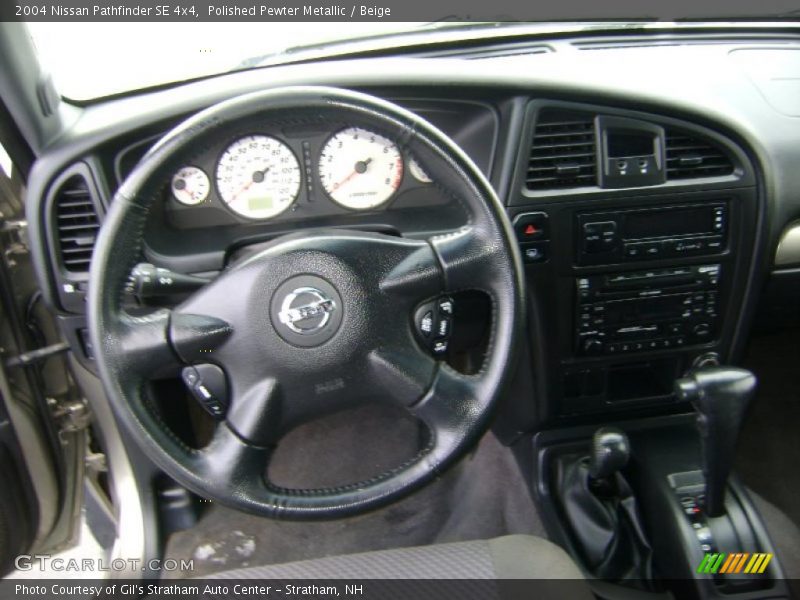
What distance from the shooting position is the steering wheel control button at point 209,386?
3.69ft

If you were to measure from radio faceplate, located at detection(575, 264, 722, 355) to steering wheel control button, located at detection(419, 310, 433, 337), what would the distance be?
1.47 feet

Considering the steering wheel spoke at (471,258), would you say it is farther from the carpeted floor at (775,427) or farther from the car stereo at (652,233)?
the carpeted floor at (775,427)

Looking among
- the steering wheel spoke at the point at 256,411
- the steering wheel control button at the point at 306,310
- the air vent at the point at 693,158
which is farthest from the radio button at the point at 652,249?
the steering wheel spoke at the point at 256,411

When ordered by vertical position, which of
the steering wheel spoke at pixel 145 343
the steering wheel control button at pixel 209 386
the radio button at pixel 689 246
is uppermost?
the steering wheel spoke at pixel 145 343

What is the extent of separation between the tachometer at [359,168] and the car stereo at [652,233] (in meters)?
0.39

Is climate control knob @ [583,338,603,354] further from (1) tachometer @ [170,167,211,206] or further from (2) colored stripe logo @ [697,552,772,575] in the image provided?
(1) tachometer @ [170,167,211,206]

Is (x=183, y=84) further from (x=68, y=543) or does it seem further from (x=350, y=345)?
(x=68, y=543)

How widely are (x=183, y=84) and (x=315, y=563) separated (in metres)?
0.90

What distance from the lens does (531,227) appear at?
4.69 feet

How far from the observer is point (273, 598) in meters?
1.16

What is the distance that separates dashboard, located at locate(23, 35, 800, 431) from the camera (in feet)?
4.28

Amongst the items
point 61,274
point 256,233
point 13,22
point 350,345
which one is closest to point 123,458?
point 61,274

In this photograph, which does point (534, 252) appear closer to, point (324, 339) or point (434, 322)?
point (434, 322)

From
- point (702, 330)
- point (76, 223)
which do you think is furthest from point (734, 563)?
point (76, 223)
